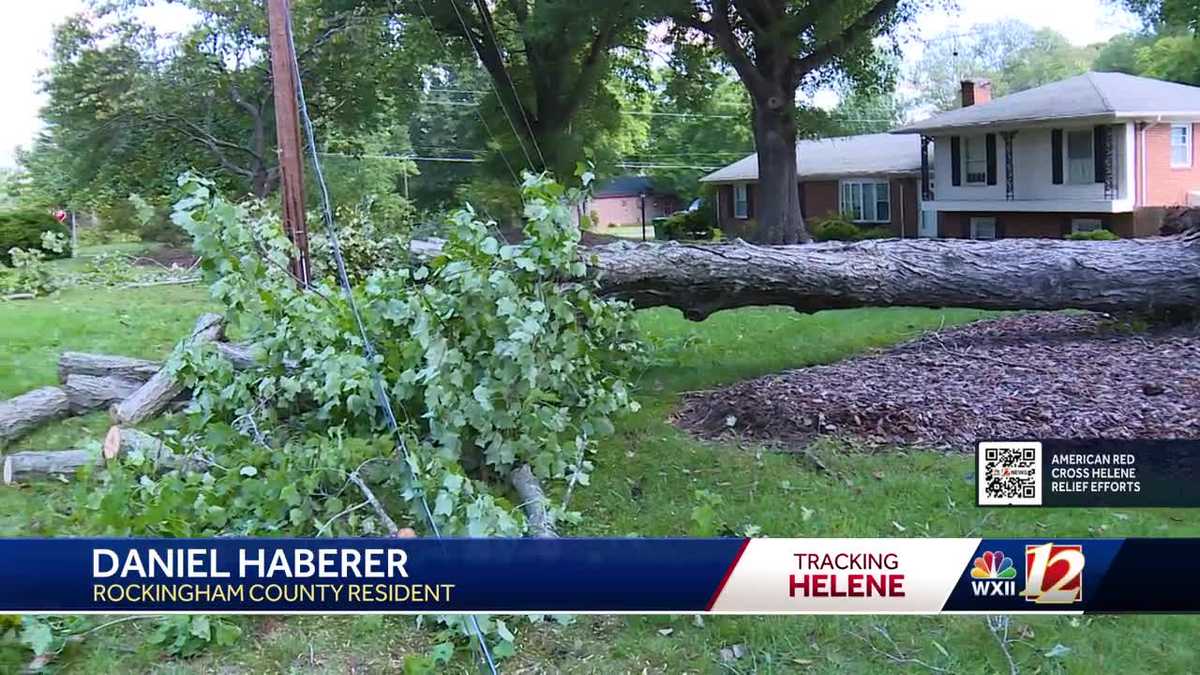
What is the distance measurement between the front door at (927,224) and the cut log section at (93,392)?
20190 mm

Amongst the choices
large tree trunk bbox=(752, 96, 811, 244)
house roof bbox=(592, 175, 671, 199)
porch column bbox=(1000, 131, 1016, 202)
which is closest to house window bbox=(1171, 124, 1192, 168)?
porch column bbox=(1000, 131, 1016, 202)

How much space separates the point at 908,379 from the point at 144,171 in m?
21.5

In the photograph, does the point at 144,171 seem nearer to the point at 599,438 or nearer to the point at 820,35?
the point at 820,35

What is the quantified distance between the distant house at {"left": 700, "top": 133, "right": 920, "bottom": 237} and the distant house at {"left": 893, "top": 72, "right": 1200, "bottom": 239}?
239 cm

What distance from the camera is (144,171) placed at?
2459cm

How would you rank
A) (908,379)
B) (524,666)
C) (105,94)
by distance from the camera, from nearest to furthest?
1. (524,666)
2. (908,379)
3. (105,94)

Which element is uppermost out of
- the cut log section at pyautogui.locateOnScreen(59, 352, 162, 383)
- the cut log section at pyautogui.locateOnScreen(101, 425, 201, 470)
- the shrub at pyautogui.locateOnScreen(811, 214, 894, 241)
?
the shrub at pyautogui.locateOnScreen(811, 214, 894, 241)

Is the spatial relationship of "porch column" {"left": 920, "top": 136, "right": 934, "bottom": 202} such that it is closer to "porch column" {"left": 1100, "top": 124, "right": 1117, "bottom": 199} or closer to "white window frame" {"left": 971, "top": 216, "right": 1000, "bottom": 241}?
"white window frame" {"left": 971, "top": 216, "right": 1000, "bottom": 241}

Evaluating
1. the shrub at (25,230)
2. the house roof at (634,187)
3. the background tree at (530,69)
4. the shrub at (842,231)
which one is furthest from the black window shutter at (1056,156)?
the house roof at (634,187)

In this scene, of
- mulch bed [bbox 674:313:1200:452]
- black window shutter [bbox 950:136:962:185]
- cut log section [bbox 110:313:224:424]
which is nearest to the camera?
mulch bed [bbox 674:313:1200:452]

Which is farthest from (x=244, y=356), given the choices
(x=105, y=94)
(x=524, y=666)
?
(x=105, y=94)

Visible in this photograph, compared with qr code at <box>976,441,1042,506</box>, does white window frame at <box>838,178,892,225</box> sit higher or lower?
higher

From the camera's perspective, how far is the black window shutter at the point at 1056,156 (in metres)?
20.7

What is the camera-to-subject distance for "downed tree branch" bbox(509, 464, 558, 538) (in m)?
4.32
